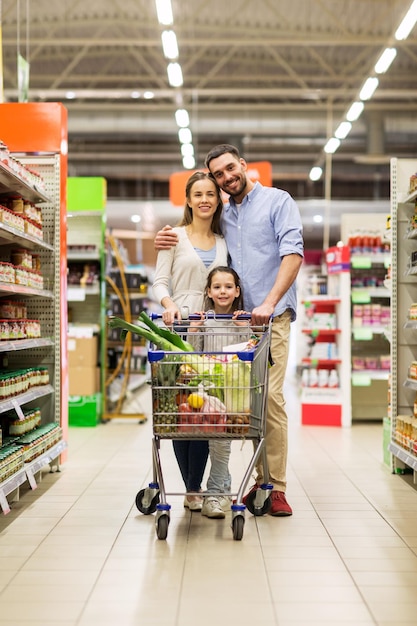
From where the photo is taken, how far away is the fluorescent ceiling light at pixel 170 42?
29.0 ft

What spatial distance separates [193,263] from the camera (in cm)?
414

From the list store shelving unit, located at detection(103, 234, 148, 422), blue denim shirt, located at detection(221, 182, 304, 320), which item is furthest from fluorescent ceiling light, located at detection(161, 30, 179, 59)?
blue denim shirt, located at detection(221, 182, 304, 320)

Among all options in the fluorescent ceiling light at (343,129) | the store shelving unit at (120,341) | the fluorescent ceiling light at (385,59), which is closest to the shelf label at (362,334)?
the store shelving unit at (120,341)

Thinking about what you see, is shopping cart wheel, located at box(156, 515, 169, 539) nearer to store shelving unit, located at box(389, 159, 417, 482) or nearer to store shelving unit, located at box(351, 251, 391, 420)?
store shelving unit, located at box(389, 159, 417, 482)

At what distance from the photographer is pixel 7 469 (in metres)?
4.00

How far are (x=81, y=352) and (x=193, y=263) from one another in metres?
4.11

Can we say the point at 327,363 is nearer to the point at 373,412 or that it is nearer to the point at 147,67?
the point at 373,412

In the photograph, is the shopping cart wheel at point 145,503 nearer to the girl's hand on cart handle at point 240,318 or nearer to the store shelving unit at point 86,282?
the girl's hand on cart handle at point 240,318

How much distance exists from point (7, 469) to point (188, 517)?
96 cm

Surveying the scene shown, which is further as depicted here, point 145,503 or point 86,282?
point 86,282

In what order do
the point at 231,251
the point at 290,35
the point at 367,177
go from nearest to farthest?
the point at 231,251 < the point at 290,35 < the point at 367,177

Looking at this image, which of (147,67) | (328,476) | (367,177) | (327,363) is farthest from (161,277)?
(367,177)

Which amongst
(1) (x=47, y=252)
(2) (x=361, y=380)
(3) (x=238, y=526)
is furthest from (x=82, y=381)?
(3) (x=238, y=526)

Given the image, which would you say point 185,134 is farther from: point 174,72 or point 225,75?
point 174,72
